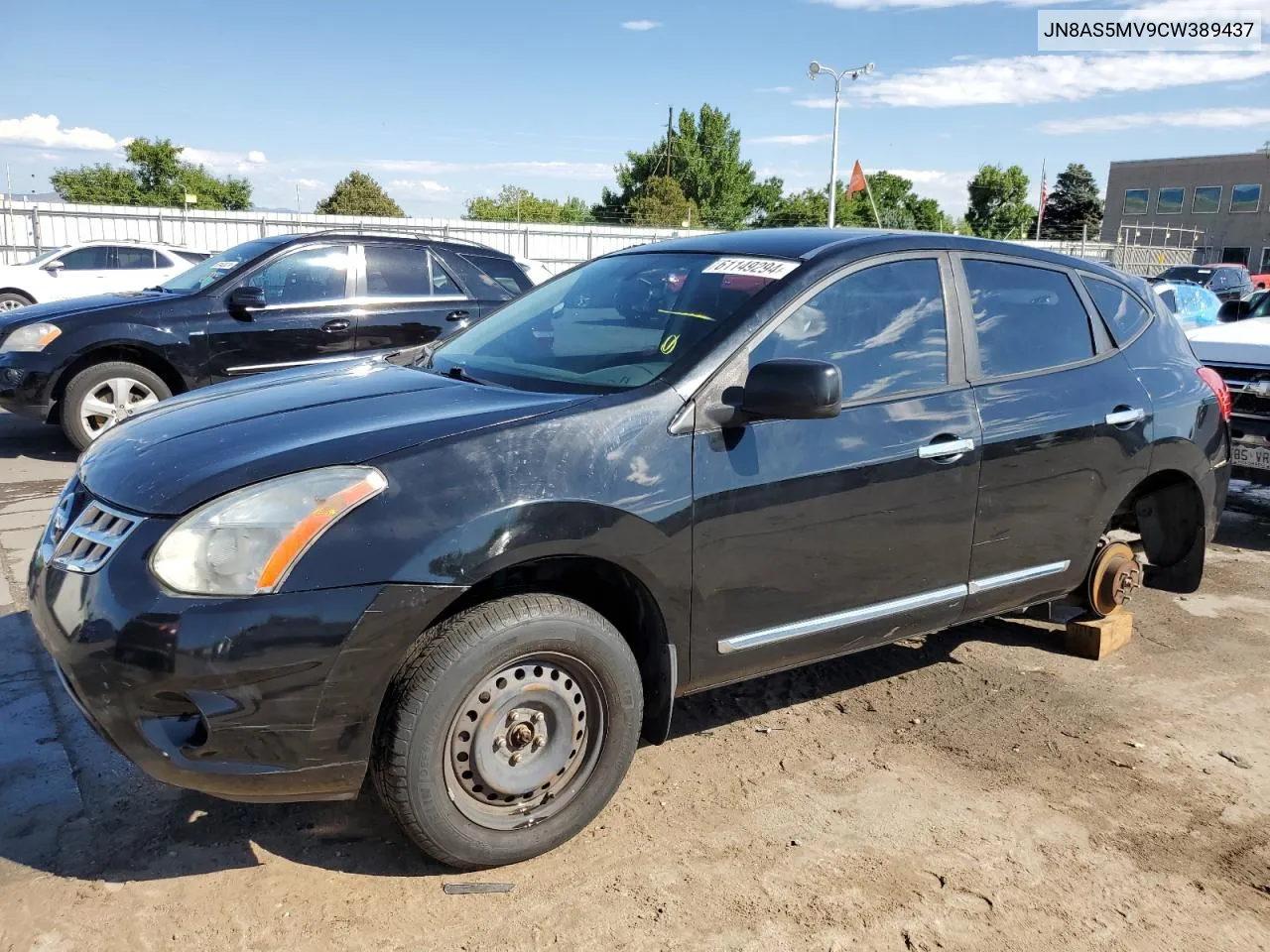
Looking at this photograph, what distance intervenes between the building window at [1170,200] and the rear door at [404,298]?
68749 mm

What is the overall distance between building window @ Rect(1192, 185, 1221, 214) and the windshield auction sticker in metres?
70.9

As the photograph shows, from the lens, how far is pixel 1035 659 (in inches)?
178

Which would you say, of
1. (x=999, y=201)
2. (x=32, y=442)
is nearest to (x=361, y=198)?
(x=999, y=201)

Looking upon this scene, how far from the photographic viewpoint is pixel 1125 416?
4.02 m

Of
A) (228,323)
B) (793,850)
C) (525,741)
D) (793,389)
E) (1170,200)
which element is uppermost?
(1170,200)

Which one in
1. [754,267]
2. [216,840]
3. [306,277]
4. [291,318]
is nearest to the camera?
[216,840]

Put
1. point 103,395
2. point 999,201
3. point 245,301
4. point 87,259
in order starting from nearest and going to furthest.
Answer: point 245,301, point 103,395, point 87,259, point 999,201

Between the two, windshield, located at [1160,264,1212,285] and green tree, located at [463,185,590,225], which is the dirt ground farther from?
green tree, located at [463,185,590,225]

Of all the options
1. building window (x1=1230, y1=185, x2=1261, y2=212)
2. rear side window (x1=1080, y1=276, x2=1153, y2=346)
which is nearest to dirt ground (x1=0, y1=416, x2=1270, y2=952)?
rear side window (x1=1080, y1=276, x2=1153, y2=346)

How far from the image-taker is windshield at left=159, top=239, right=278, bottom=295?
7994 millimetres

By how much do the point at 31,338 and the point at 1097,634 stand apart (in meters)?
7.38

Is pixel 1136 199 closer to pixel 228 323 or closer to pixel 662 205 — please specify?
pixel 662 205

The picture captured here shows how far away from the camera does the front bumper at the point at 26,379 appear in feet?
24.4

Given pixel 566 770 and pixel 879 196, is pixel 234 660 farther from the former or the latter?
pixel 879 196
